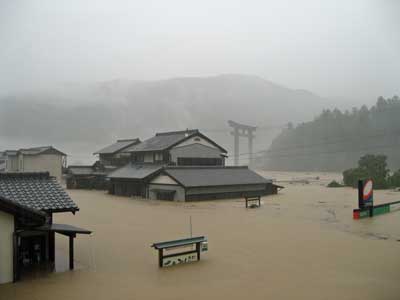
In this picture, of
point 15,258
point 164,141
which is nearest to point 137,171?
point 164,141

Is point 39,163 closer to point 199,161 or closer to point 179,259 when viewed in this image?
point 199,161

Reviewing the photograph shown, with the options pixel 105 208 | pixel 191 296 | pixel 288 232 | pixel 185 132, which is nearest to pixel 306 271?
pixel 191 296

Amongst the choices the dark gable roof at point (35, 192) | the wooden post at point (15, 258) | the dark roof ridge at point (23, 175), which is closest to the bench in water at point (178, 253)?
the dark gable roof at point (35, 192)

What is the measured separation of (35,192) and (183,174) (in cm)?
1875

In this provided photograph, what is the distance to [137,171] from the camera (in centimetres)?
3152

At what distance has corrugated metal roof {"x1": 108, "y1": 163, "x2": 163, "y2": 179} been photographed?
29.5 metres

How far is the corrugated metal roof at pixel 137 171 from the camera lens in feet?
96.7

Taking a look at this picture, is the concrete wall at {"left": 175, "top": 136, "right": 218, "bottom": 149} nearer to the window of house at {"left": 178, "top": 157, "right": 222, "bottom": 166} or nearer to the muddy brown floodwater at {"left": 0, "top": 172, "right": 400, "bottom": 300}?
the window of house at {"left": 178, "top": 157, "right": 222, "bottom": 166}

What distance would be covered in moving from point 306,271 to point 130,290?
13.2 ft

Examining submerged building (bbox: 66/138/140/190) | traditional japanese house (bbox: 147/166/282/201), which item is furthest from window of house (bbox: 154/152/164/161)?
submerged building (bbox: 66/138/140/190)

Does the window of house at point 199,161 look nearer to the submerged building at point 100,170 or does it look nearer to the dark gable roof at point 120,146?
the submerged building at point 100,170

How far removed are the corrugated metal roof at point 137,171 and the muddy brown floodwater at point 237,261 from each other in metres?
10.4

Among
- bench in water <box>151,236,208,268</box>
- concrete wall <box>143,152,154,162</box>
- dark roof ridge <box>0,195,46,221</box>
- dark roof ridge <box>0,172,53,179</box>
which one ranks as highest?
concrete wall <box>143,152,154,162</box>

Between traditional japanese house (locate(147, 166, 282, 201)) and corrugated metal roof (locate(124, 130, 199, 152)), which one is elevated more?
corrugated metal roof (locate(124, 130, 199, 152))
